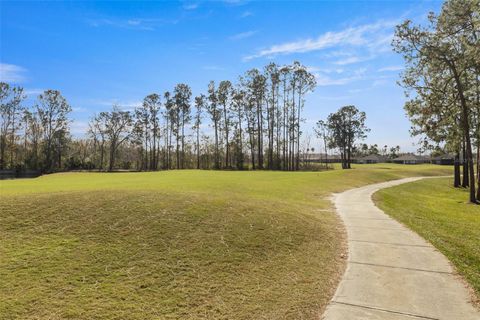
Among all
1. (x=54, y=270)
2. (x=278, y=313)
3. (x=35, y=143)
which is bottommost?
(x=278, y=313)

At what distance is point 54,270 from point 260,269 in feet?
12.2

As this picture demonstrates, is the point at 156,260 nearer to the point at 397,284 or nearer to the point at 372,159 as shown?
the point at 397,284

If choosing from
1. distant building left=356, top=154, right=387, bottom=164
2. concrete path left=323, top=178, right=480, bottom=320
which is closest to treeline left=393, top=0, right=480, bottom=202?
concrete path left=323, top=178, right=480, bottom=320

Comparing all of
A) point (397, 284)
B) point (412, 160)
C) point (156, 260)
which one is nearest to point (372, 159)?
point (412, 160)

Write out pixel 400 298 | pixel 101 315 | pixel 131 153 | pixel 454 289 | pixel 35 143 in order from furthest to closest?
pixel 131 153 < pixel 35 143 < pixel 454 289 < pixel 400 298 < pixel 101 315

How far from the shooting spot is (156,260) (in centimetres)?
641

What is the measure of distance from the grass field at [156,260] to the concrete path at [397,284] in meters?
0.40

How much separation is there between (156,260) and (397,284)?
4432mm

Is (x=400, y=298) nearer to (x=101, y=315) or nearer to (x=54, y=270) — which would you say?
(x=101, y=315)

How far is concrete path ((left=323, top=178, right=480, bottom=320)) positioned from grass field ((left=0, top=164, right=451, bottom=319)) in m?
0.40

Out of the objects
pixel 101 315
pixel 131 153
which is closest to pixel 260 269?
pixel 101 315

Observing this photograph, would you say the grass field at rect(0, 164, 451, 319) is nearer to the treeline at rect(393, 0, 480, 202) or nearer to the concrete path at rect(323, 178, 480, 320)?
the concrete path at rect(323, 178, 480, 320)

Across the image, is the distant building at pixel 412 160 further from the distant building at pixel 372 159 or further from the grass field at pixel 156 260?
the grass field at pixel 156 260

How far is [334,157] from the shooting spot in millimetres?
142625
